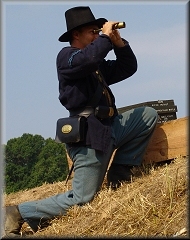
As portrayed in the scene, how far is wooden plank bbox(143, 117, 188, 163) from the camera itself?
5.79 m

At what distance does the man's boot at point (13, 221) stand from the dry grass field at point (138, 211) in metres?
0.17

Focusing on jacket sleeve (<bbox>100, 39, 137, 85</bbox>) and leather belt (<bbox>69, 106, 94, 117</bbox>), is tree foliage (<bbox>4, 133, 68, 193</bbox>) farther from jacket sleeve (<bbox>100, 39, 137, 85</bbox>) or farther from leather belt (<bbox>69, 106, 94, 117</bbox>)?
leather belt (<bbox>69, 106, 94, 117</bbox>)

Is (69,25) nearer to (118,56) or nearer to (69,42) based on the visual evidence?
(69,42)

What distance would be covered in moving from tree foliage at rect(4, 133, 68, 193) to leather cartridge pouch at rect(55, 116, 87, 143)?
11.6 metres

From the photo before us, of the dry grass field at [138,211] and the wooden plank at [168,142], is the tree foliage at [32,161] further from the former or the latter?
the dry grass field at [138,211]

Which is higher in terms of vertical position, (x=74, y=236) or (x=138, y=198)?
(x=138, y=198)

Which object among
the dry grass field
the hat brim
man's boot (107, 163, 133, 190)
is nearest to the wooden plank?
the dry grass field

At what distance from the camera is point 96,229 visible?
489 cm

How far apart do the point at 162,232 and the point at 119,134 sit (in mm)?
1521

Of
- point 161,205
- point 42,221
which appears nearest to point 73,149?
point 42,221

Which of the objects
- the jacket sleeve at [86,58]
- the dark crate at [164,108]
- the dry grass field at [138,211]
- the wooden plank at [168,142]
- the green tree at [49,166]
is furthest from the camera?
the green tree at [49,166]

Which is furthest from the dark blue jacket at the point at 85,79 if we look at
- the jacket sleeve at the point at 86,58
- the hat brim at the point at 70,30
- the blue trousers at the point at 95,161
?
the hat brim at the point at 70,30

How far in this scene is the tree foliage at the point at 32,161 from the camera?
17.9 m

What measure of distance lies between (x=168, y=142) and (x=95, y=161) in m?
0.93
